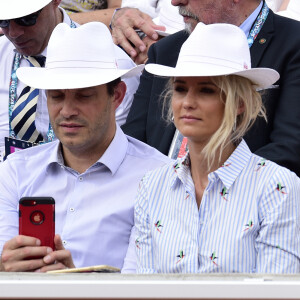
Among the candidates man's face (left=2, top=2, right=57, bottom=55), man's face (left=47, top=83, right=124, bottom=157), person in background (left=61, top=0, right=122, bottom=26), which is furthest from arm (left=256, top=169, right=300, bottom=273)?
person in background (left=61, top=0, right=122, bottom=26)

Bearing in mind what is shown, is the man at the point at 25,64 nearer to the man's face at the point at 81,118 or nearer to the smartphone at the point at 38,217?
the man's face at the point at 81,118

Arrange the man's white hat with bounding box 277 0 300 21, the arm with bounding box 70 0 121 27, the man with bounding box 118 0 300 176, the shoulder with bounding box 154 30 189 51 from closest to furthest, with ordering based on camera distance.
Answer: the man with bounding box 118 0 300 176, the shoulder with bounding box 154 30 189 51, the man's white hat with bounding box 277 0 300 21, the arm with bounding box 70 0 121 27

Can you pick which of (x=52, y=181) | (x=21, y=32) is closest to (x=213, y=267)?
(x=52, y=181)

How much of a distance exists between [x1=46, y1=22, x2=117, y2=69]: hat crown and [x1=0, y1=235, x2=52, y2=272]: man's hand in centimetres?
87

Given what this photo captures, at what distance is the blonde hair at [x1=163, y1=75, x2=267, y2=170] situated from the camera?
8.96 ft

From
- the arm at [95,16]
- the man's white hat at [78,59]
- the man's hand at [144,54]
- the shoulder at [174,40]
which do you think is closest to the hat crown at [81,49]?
the man's white hat at [78,59]

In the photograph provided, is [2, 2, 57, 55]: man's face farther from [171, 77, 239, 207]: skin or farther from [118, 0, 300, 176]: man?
[171, 77, 239, 207]: skin

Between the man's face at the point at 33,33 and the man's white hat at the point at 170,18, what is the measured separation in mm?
672

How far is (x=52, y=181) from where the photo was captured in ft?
10.8

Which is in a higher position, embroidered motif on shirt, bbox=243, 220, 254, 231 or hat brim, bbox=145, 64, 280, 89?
hat brim, bbox=145, 64, 280, 89

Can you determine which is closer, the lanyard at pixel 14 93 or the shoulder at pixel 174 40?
the shoulder at pixel 174 40

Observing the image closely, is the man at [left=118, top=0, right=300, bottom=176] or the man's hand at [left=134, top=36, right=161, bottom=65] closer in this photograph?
the man at [left=118, top=0, right=300, bottom=176]

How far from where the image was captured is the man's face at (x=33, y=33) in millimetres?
4199

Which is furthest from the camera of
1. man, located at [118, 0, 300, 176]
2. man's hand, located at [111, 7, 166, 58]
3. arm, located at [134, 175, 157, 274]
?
man's hand, located at [111, 7, 166, 58]
